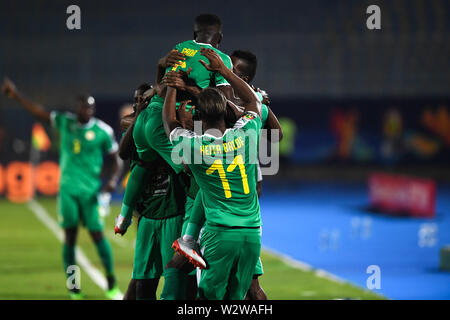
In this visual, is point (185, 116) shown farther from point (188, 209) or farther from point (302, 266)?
point (302, 266)

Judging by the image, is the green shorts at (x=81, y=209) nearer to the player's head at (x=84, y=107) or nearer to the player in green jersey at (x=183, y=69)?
the player's head at (x=84, y=107)

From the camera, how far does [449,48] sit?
2973 cm

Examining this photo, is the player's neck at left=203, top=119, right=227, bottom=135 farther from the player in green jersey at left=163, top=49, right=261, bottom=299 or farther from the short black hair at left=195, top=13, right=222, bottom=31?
the short black hair at left=195, top=13, right=222, bottom=31

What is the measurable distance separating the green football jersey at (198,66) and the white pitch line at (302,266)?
17.7 ft

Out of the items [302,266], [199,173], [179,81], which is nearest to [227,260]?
[199,173]

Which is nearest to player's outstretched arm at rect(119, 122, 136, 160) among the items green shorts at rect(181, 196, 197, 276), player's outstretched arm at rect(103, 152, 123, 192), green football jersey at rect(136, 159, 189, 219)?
green football jersey at rect(136, 159, 189, 219)

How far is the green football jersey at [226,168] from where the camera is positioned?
5.56 metres

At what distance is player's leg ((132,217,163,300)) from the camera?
6992 millimetres

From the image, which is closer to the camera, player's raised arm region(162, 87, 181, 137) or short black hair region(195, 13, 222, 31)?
player's raised arm region(162, 87, 181, 137)

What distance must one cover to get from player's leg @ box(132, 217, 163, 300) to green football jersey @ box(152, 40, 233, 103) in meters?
1.45

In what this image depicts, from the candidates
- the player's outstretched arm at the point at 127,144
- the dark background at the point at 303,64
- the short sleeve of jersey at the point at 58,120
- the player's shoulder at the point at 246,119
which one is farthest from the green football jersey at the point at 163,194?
the dark background at the point at 303,64
